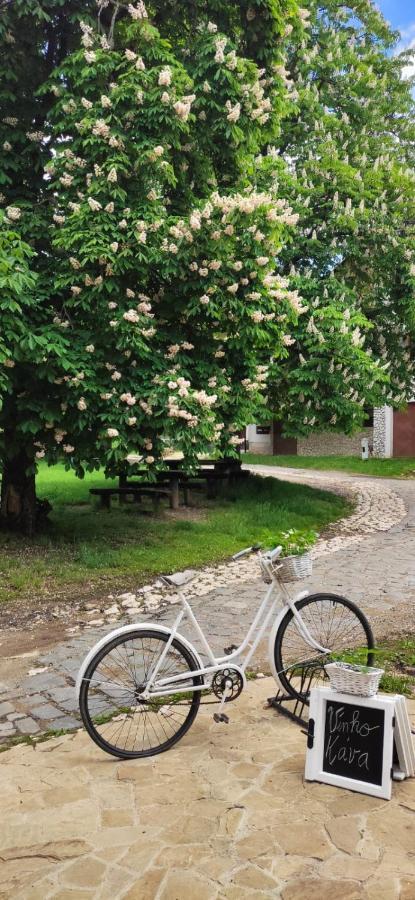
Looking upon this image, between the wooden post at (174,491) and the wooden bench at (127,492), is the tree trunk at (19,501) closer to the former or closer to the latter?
the wooden bench at (127,492)

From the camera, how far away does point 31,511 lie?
10.1 meters

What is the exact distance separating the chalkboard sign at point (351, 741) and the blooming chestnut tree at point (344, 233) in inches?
347

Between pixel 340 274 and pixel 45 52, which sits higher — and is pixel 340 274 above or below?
below

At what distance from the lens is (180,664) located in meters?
4.20

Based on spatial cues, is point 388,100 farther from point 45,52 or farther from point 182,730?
point 182,730

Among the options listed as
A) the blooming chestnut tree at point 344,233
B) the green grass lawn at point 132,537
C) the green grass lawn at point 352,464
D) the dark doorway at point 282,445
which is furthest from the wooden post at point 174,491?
the dark doorway at point 282,445

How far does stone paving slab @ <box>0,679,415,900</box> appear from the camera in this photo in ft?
9.12

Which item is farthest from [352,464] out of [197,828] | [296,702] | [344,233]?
[197,828]

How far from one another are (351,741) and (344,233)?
11.5 meters

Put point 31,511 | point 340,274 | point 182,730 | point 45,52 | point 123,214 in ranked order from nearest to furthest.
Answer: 1. point 182,730
2. point 123,214
3. point 45,52
4. point 31,511
5. point 340,274

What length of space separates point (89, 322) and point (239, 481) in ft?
26.2

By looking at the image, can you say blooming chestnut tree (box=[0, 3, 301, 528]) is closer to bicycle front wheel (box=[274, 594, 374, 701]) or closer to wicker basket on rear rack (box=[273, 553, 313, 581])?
bicycle front wheel (box=[274, 594, 374, 701])

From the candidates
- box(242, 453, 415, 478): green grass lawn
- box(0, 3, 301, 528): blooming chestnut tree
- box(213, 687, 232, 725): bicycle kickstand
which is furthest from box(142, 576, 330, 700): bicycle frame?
box(242, 453, 415, 478): green grass lawn

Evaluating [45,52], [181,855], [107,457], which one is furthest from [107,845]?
[45,52]
